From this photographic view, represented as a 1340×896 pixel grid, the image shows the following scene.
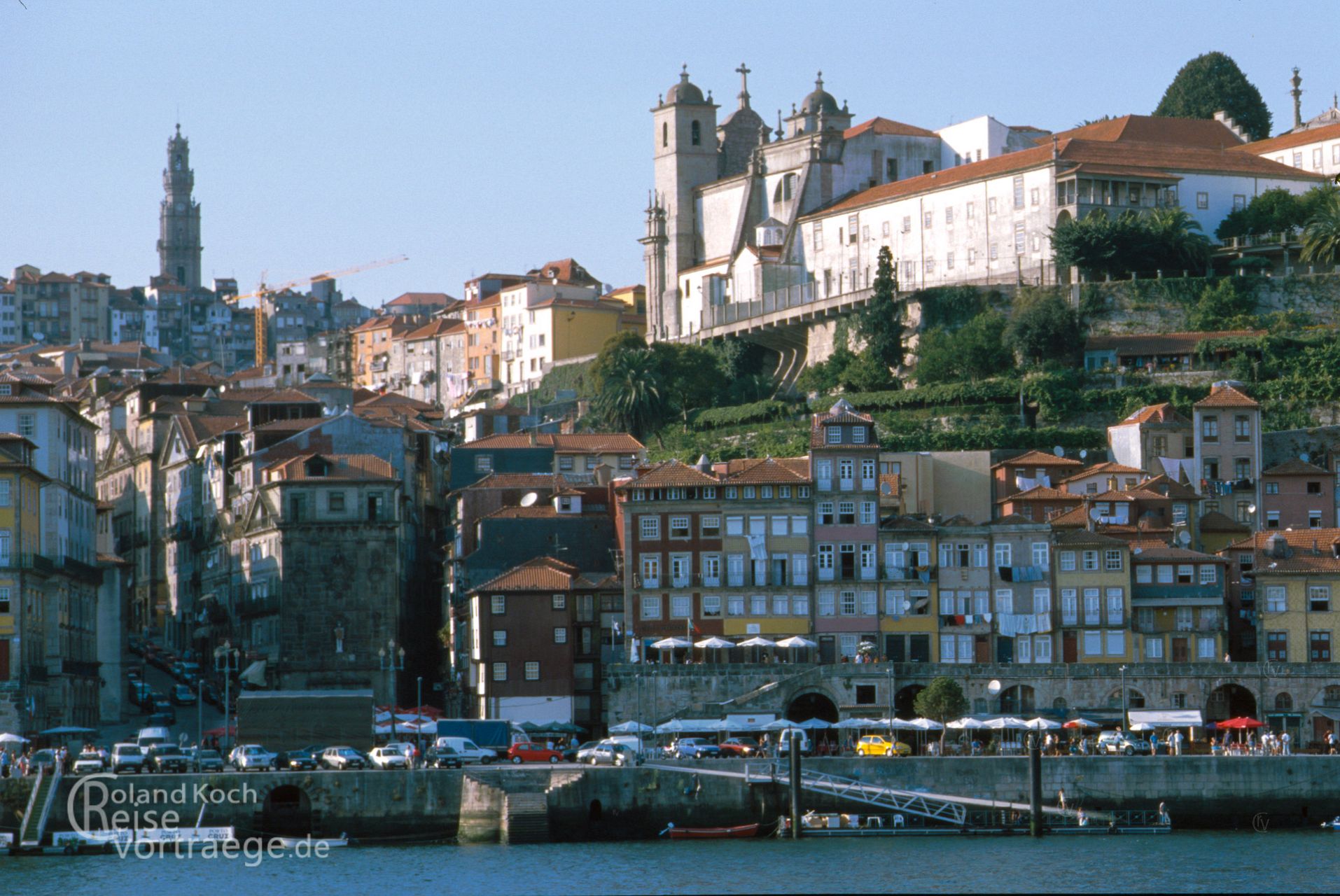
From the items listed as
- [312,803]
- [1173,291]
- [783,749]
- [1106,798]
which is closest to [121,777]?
[312,803]

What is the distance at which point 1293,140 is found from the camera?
144 m

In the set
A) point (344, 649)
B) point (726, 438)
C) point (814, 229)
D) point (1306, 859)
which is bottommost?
point (1306, 859)

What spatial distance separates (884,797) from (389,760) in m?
14.2

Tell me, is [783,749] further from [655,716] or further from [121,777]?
[121,777]

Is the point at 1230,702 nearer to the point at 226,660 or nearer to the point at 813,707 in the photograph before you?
the point at 813,707

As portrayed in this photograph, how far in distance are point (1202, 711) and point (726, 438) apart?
3654 centimetres

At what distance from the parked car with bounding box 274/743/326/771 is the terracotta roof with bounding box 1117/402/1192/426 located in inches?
1723

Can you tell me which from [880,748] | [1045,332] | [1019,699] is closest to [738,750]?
[880,748]

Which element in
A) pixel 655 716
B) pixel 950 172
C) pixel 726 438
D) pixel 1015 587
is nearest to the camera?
pixel 655 716

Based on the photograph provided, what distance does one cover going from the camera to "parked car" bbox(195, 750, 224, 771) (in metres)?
74.2

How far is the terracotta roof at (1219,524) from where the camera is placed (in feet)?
335

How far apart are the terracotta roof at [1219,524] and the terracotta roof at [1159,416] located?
21.9ft

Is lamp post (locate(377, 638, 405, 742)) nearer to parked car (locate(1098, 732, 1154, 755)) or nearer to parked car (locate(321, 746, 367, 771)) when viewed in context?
parked car (locate(321, 746, 367, 771))

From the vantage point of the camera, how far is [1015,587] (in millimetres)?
93812
